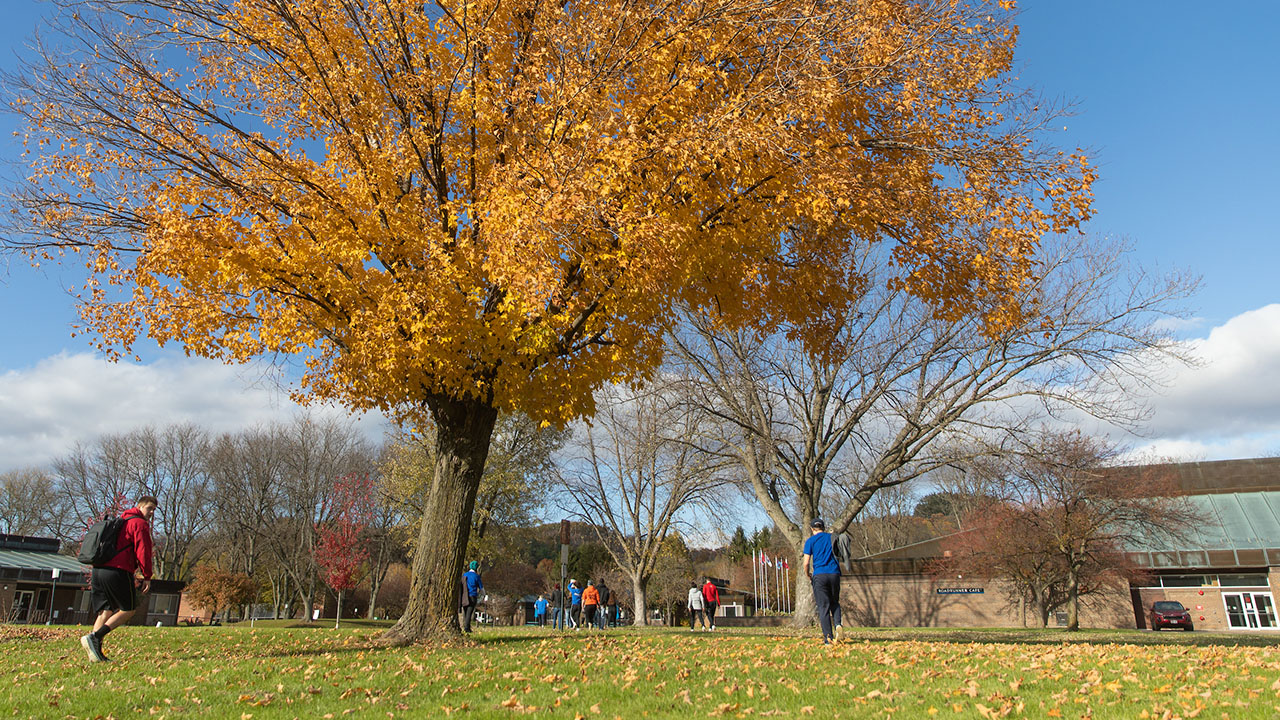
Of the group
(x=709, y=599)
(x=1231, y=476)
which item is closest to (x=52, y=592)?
(x=709, y=599)

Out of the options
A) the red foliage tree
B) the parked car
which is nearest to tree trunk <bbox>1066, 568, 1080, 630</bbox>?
the parked car

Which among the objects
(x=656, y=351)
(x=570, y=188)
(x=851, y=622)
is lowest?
(x=851, y=622)

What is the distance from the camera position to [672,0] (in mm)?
8422

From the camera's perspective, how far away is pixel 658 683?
515 cm

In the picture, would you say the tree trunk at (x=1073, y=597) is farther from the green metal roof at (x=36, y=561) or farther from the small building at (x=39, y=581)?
the green metal roof at (x=36, y=561)

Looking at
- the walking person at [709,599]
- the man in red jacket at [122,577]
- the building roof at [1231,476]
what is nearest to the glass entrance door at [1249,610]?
the building roof at [1231,476]

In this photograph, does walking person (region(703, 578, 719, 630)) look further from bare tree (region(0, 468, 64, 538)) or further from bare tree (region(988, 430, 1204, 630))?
bare tree (region(0, 468, 64, 538))

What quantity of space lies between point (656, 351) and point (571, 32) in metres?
3.99

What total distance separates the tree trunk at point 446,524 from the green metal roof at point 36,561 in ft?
96.0

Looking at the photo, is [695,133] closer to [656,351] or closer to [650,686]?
[656,351]

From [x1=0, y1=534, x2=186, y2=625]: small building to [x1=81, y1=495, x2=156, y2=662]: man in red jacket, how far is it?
26.4m

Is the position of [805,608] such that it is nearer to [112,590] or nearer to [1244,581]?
[112,590]

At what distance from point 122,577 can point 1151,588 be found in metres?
38.6

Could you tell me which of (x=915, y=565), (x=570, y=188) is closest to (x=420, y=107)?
(x=570, y=188)
